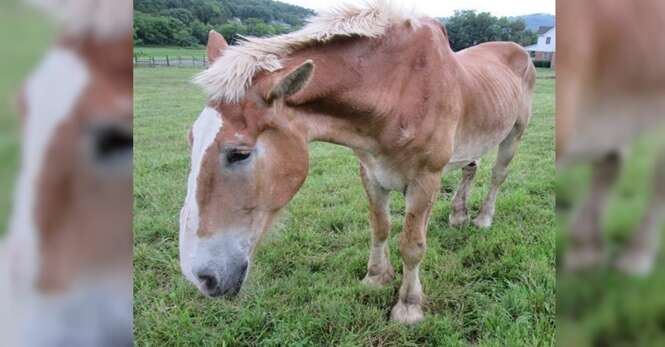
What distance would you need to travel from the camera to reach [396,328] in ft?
4.72

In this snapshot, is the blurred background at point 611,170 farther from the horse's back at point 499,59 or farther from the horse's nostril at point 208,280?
the horse's nostril at point 208,280

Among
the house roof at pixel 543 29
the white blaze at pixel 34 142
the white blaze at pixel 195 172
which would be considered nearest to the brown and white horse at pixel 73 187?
the white blaze at pixel 34 142

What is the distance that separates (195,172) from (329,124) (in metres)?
0.38

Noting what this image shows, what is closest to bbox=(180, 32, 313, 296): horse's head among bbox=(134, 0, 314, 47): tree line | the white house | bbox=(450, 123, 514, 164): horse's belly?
bbox=(134, 0, 314, 47): tree line

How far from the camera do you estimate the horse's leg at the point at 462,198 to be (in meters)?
1.81

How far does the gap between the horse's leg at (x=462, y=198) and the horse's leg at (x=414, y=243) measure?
0.31m

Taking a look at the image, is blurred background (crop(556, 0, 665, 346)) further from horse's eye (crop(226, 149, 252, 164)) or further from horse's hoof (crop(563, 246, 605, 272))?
horse's eye (crop(226, 149, 252, 164))

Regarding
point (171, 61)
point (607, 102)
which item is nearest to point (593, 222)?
point (607, 102)

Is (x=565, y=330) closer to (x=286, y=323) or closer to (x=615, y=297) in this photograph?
(x=615, y=297)

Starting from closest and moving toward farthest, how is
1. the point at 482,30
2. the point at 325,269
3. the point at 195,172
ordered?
the point at 195,172, the point at 482,30, the point at 325,269

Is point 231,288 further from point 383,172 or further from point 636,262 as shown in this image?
point 636,262

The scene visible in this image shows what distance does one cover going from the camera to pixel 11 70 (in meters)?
0.86

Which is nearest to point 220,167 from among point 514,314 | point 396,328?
point 396,328

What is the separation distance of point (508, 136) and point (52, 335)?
5.48 ft
